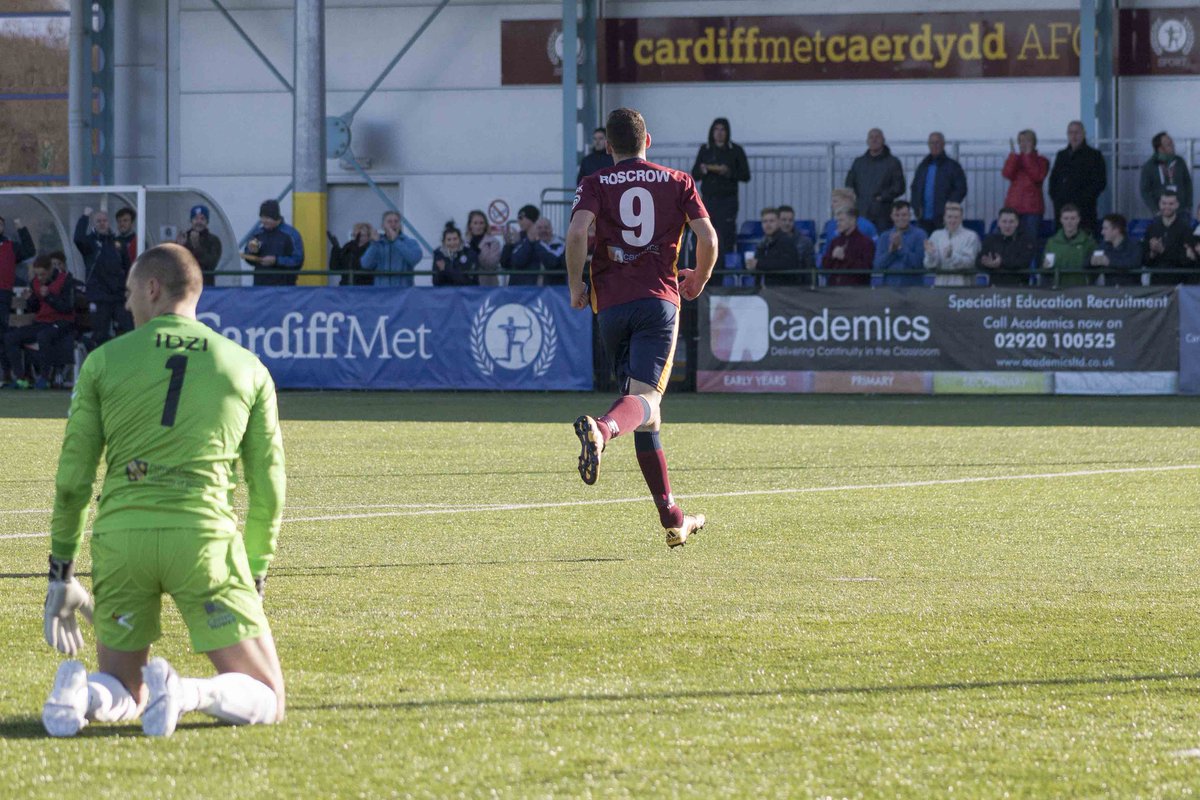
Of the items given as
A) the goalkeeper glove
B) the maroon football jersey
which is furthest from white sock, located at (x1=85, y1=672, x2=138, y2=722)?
the maroon football jersey

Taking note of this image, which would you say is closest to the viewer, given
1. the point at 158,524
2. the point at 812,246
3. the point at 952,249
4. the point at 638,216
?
the point at 158,524

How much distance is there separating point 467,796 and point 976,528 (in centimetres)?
602

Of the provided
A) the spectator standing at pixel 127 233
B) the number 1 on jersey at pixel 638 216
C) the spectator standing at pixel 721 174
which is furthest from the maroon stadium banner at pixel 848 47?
the number 1 on jersey at pixel 638 216

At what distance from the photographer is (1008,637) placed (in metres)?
6.57

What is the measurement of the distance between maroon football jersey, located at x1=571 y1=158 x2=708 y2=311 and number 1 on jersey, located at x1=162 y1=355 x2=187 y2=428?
4128mm

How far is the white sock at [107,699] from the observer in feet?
16.3

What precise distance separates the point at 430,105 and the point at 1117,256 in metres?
13.0

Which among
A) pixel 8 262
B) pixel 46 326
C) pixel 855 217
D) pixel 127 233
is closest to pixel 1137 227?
pixel 855 217

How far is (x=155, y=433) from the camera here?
495 centimetres

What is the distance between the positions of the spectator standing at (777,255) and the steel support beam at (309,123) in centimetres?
726

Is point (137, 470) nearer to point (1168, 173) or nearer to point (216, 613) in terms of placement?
point (216, 613)

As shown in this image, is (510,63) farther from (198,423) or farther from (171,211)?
(198,423)

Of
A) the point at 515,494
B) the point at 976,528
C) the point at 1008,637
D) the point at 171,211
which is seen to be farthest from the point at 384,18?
the point at 1008,637

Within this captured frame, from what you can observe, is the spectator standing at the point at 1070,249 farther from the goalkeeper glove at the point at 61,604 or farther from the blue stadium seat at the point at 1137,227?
the goalkeeper glove at the point at 61,604
